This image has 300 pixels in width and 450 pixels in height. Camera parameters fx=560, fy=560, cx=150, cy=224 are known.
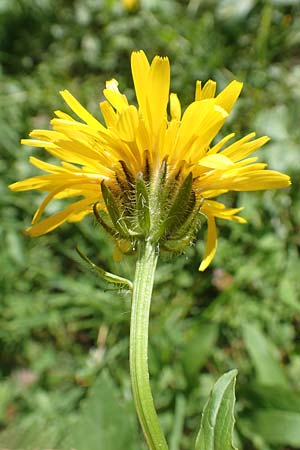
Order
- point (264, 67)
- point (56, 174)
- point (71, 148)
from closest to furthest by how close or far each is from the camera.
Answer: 1. point (71, 148)
2. point (56, 174)
3. point (264, 67)

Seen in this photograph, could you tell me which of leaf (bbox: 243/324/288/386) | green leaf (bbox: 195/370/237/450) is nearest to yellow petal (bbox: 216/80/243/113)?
green leaf (bbox: 195/370/237/450)

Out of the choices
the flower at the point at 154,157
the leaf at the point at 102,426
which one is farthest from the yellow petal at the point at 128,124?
the leaf at the point at 102,426

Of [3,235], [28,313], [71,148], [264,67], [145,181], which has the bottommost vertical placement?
[28,313]

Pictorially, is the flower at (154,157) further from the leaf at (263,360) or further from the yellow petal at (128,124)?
the leaf at (263,360)

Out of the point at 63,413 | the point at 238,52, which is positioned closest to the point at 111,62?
the point at 238,52

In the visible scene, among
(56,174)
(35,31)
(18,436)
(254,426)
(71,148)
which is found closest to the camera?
(71,148)

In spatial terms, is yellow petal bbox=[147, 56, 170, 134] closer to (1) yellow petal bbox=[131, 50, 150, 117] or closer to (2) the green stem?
(1) yellow petal bbox=[131, 50, 150, 117]

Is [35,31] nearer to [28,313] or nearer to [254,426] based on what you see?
[28,313]
